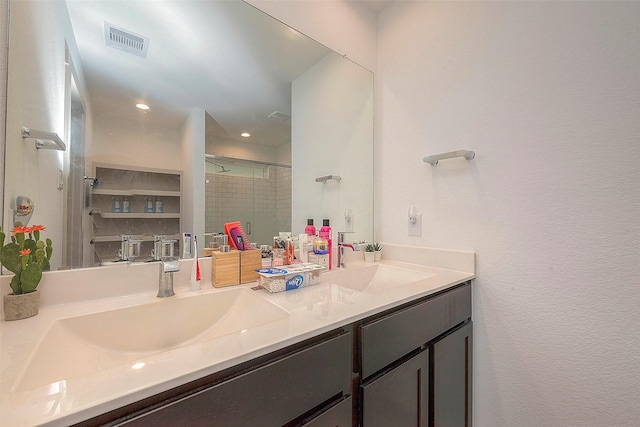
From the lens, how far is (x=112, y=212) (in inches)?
33.2

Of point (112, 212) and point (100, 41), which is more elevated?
point (100, 41)

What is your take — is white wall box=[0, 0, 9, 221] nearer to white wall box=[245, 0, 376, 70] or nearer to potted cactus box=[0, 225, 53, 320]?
potted cactus box=[0, 225, 53, 320]

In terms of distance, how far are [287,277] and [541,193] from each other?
1.01 m

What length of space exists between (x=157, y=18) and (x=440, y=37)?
49.7 inches

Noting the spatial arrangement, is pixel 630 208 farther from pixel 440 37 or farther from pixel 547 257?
pixel 440 37

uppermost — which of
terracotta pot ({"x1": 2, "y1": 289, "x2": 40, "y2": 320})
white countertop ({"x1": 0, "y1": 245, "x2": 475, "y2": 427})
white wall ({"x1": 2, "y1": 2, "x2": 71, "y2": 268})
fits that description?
white wall ({"x1": 2, "y1": 2, "x2": 71, "y2": 268})

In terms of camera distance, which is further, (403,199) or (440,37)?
(403,199)

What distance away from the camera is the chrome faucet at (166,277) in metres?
0.79

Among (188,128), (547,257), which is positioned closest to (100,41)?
(188,128)

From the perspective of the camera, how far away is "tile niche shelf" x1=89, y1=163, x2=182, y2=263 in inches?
32.5

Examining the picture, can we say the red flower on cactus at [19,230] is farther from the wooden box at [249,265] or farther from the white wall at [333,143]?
the white wall at [333,143]

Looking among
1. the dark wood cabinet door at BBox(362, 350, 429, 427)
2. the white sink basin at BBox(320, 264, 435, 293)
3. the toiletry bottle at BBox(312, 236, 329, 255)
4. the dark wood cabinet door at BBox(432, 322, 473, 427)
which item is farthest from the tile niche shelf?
the dark wood cabinet door at BBox(432, 322, 473, 427)

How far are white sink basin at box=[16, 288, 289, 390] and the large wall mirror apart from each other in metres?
0.25

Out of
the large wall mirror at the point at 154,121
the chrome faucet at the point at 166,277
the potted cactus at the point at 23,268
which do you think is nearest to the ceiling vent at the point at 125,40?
the large wall mirror at the point at 154,121
